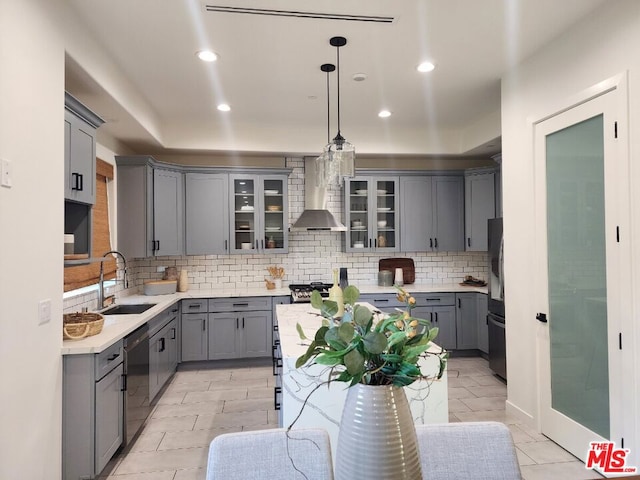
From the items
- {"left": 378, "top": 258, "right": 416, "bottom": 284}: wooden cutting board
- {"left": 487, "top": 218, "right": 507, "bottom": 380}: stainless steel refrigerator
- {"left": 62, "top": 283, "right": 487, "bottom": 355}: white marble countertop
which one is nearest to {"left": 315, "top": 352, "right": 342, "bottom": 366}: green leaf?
{"left": 62, "top": 283, "right": 487, "bottom": 355}: white marble countertop

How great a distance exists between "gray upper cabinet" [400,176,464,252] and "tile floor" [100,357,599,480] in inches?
62.5

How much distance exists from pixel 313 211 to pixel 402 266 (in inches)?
61.9

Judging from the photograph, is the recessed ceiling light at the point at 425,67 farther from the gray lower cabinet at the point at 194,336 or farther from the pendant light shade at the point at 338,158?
the gray lower cabinet at the point at 194,336

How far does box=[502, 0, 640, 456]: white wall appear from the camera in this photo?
7.82 feet

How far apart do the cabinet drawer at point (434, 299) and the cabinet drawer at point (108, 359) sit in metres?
3.58

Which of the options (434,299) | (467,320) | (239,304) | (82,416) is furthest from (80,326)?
(467,320)

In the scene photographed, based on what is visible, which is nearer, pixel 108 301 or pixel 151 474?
pixel 151 474

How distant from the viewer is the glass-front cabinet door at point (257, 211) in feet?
17.6

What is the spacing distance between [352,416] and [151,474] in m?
2.48

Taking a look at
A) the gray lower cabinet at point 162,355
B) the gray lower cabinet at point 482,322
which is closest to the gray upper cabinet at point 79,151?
the gray lower cabinet at point 162,355

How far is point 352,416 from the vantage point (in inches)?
34.4

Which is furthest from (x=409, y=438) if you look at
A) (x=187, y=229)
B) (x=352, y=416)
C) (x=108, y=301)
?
(x=187, y=229)

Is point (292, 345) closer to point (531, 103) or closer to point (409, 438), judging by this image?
point (409, 438)

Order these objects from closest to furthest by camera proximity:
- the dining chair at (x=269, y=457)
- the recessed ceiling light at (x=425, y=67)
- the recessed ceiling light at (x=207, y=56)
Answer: the dining chair at (x=269, y=457) < the recessed ceiling light at (x=207, y=56) < the recessed ceiling light at (x=425, y=67)
